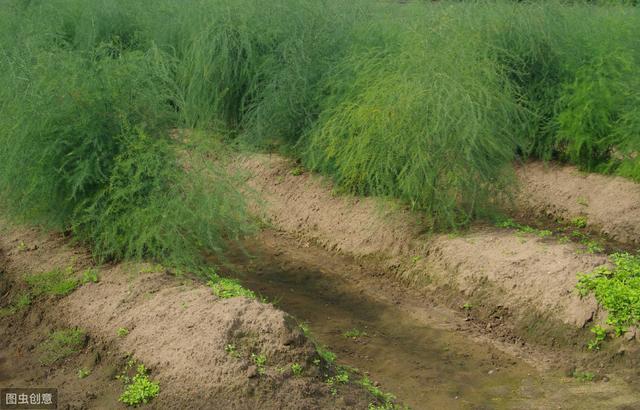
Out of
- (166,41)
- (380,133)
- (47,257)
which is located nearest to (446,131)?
(380,133)

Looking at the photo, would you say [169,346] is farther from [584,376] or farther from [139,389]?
[584,376]

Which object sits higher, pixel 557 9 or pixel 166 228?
pixel 557 9

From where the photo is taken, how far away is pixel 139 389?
484 centimetres

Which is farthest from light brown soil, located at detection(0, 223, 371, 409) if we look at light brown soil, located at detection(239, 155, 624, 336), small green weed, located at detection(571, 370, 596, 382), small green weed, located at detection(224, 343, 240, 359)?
small green weed, located at detection(571, 370, 596, 382)

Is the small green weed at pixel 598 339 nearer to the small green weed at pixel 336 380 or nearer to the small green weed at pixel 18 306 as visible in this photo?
the small green weed at pixel 336 380

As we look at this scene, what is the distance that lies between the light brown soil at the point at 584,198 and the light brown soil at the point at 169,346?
4184 millimetres

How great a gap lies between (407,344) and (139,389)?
2.26 m

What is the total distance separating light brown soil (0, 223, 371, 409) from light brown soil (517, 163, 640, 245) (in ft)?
13.7

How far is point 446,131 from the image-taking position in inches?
276

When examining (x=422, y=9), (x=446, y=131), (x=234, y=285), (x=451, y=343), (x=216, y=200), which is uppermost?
(x=422, y=9)

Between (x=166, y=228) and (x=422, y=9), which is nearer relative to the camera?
(x=166, y=228)

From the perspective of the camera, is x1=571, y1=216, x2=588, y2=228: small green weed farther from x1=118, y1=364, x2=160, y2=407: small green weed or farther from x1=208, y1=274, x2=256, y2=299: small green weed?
x1=118, y1=364, x2=160, y2=407: small green weed

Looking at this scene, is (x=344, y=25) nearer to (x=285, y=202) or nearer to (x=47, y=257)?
(x=285, y=202)

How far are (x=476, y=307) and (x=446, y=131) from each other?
1484 mm
